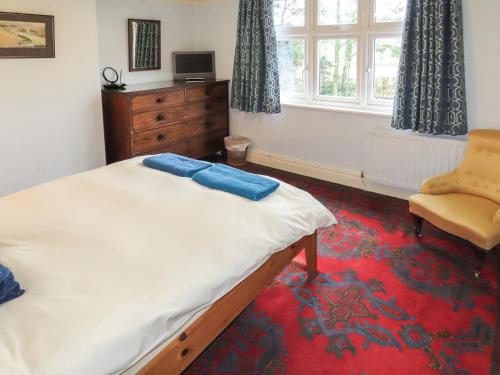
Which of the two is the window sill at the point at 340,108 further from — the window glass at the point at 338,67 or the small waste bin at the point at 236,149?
the small waste bin at the point at 236,149

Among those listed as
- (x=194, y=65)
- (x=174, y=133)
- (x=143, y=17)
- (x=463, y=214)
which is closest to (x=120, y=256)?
(x=463, y=214)

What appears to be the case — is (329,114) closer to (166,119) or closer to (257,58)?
(257,58)

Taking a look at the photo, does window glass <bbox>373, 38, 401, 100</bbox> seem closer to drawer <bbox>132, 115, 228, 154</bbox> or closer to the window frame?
the window frame

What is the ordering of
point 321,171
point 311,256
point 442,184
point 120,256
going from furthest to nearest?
point 321,171
point 442,184
point 311,256
point 120,256

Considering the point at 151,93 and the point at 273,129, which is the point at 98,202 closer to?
the point at 151,93

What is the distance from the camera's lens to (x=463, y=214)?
269cm

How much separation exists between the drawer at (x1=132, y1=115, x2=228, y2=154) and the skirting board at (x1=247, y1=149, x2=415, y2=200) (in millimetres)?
541

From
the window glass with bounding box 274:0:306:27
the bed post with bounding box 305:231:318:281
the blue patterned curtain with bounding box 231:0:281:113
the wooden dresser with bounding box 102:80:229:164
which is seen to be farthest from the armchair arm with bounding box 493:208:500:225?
the wooden dresser with bounding box 102:80:229:164

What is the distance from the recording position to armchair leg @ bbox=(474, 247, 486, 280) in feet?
8.42

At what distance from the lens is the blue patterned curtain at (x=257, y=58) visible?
171 inches

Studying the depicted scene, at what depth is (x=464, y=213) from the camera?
8.85ft

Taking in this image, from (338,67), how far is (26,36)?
2773mm

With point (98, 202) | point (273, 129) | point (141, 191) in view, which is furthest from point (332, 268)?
point (273, 129)

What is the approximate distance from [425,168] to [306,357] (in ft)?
7.27
